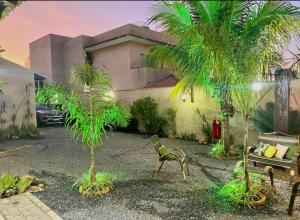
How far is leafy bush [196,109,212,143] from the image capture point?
1094 centimetres

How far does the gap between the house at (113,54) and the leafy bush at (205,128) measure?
6632 mm

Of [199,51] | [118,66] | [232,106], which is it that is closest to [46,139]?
[118,66]

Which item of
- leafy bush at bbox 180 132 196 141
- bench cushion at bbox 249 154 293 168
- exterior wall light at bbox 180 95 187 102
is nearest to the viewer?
bench cushion at bbox 249 154 293 168

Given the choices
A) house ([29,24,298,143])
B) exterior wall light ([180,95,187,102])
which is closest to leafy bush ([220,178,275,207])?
house ([29,24,298,143])

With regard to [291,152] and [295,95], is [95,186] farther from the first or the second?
[295,95]

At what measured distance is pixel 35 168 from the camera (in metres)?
7.48

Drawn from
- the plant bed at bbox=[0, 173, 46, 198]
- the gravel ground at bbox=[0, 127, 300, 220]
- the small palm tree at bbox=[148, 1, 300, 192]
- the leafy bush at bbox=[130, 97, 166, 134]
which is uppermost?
the small palm tree at bbox=[148, 1, 300, 192]

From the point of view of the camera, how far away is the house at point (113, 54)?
17125 millimetres

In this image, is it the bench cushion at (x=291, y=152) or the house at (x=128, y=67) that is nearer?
the bench cushion at (x=291, y=152)

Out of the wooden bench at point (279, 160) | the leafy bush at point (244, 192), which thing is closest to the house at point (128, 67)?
the wooden bench at point (279, 160)

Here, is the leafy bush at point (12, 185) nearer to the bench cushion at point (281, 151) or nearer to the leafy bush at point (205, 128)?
the bench cushion at point (281, 151)

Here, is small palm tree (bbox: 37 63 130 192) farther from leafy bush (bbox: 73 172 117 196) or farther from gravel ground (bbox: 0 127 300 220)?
gravel ground (bbox: 0 127 300 220)

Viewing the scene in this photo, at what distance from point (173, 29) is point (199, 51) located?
1347 mm

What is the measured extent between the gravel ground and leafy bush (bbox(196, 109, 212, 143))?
107 centimetres
